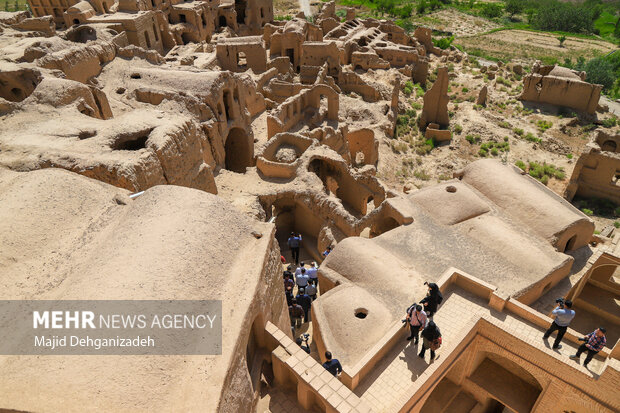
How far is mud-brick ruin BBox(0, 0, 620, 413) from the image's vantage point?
6.84 m

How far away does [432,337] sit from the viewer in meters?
9.34

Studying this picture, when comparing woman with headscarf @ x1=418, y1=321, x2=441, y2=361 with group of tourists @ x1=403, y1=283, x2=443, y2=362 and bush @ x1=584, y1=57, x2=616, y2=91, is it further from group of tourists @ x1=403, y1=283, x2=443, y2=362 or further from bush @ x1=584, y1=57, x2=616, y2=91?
bush @ x1=584, y1=57, x2=616, y2=91

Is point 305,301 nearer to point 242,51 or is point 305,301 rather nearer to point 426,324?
point 426,324

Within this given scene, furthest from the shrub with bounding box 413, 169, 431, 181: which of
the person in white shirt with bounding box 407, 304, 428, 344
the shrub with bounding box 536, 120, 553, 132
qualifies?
the person in white shirt with bounding box 407, 304, 428, 344

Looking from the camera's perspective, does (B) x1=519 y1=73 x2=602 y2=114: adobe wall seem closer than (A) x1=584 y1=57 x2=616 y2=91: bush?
Yes

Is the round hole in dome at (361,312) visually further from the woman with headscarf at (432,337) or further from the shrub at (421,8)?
the shrub at (421,8)

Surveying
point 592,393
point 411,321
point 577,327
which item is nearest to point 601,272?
point 577,327

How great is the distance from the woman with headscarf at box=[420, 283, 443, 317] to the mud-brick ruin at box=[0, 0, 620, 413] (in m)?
0.88

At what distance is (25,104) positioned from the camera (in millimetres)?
14094

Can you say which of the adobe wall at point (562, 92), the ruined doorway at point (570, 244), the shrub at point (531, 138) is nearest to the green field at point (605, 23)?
the adobe wall at point (562, 92)

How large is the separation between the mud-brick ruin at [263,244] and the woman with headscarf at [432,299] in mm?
883

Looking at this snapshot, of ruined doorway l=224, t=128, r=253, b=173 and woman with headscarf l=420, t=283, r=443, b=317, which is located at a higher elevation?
woman with headscarf l=420, t=283, r=443, b=317

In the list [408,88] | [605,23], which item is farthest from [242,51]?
[605,23]

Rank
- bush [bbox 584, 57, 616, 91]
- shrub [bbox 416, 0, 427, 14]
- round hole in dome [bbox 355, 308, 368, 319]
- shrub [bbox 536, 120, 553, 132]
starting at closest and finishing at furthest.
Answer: round hole in dome [bbox 355, 308, 368, 319] < shrub [bbox 536, 120, 553, 132] < bush [bbox 584, 57, 616, 91] < shrub [bbox 416, 0, 427, 14]
